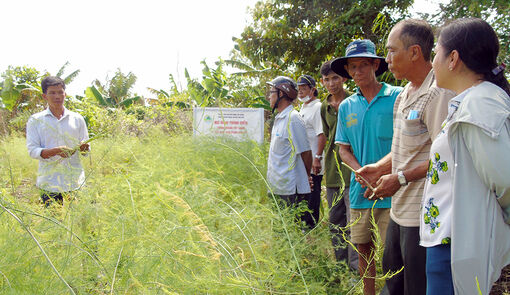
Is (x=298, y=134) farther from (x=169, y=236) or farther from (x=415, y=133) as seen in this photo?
(x=169, y=236)

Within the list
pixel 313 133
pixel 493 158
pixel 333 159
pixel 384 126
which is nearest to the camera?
pixel 493 158

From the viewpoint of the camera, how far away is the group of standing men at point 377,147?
193cm

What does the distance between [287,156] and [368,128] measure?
102 cm

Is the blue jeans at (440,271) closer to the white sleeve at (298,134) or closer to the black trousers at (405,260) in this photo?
the black trousers at (405,260)

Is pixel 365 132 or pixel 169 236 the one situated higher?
pixel 365 132

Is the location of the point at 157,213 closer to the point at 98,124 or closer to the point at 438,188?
the point at 438,188

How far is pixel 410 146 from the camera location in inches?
78.5

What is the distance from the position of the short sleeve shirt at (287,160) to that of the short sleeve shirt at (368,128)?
695 millimetres

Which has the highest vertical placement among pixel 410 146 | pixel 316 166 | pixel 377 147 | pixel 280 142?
pixel 410 146

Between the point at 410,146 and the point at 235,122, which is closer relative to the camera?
the point at 410,146

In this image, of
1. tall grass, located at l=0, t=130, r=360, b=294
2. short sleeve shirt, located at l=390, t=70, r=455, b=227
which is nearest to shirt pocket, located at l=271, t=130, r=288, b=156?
tall grass, located at l=0, t=130, r=360, b=294

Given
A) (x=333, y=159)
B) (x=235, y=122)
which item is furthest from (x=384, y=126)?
(x=235, y=122)

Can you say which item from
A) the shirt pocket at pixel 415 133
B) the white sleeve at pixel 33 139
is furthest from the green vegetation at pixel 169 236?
the shirt pocket at pixel 415 133

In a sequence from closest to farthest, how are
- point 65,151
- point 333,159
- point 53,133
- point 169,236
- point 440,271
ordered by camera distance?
point 440,271, point 169,236, point 65,151, point 333,159, point 53,133
